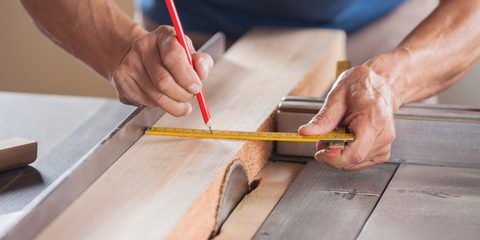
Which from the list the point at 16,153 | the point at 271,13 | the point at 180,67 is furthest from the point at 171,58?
the point at 271,13

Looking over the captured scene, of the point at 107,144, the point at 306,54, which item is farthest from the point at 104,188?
the point at 306,54

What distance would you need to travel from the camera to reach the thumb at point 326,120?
5.12ft

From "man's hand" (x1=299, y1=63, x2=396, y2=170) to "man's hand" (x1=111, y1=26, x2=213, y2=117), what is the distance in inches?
9.5

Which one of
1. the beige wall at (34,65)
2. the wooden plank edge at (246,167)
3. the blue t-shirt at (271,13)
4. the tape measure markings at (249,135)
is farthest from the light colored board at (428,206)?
the beige wall at (34,65)

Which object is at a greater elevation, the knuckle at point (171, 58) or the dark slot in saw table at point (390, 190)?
the knuckle at point (171, 58)

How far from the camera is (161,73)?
1628mm

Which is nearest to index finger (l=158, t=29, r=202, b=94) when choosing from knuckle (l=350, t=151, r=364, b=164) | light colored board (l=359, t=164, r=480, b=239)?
knuckle (l=350, t=151, r=364, b=164)

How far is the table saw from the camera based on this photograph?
1302 mm

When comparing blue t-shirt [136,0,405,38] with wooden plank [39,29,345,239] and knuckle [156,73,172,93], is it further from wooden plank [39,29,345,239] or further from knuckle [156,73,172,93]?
knuckle [156,73,172,93]

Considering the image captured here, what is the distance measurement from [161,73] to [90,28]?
0.43 meters

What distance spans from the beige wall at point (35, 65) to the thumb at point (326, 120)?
9.17ft

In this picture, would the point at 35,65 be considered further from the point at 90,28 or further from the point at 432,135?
the point at 432,135

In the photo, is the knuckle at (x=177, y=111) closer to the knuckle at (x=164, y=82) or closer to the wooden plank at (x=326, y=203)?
the knuckle at (x=164, y=82)

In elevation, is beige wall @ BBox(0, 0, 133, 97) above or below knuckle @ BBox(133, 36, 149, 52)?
below
